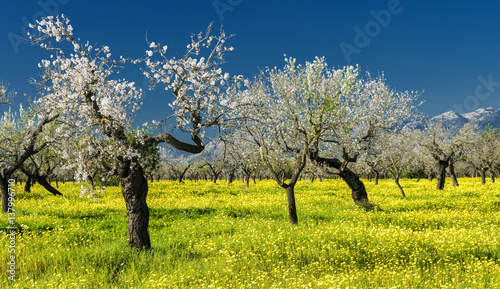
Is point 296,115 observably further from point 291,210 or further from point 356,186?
point 356,186

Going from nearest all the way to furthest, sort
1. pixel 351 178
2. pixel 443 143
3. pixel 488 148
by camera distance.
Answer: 1. pixel 351 178
2. pixel 443 143
3. pixel 488 148

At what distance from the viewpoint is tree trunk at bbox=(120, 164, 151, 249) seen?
10.8m

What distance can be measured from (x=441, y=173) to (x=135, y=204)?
3966 centimetres

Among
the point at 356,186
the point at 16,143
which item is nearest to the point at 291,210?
the point at 356,186

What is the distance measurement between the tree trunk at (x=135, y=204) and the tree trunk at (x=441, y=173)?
124 ft

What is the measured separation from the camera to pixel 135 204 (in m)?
10.9

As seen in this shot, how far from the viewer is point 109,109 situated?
1007cm

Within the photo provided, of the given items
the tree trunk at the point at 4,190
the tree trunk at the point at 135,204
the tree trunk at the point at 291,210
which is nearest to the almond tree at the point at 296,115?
the tree trunk at the point at 291,210

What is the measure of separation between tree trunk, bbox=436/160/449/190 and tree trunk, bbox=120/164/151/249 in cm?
3792

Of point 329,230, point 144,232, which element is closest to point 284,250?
point 329,230

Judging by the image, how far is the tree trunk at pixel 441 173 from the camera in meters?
37.6

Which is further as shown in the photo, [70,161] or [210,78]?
[210,78]

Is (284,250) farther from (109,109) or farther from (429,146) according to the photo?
(429,146)

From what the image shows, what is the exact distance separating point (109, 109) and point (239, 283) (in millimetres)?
6934
